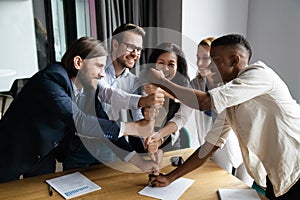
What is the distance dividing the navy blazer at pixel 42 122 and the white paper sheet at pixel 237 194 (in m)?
0.54

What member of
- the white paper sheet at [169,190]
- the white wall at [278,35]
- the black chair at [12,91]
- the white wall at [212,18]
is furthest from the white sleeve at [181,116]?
the black chair at [12,91]

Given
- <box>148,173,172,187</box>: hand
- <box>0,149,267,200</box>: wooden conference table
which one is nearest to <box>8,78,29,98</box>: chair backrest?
<box>0,149,267,200</box>: wooden conference table

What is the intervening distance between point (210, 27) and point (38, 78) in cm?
183

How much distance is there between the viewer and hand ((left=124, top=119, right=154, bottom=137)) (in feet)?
5.04

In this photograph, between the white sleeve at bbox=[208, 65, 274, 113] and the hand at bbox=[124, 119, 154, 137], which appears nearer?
the white sleeve at bbox=[208, 65, 274, 113]

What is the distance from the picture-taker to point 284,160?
131 cm

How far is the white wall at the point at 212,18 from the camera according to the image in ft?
9.02

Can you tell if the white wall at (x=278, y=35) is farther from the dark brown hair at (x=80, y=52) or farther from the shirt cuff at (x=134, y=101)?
the dark brown hair at (x=80, y=52)

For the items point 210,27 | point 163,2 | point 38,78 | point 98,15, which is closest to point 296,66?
point 210,27

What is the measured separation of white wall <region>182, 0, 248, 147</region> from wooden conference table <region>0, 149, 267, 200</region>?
1350 mm

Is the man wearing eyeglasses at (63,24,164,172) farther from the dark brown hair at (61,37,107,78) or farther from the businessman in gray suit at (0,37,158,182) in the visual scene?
the dark brown hair at (61,37,107,78)

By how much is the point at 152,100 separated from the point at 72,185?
552 millimetres

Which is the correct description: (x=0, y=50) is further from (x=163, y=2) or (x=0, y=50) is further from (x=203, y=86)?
(x=203, y=86)

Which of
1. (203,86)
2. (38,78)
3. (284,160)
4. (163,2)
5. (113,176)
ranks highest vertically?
(163,2)
